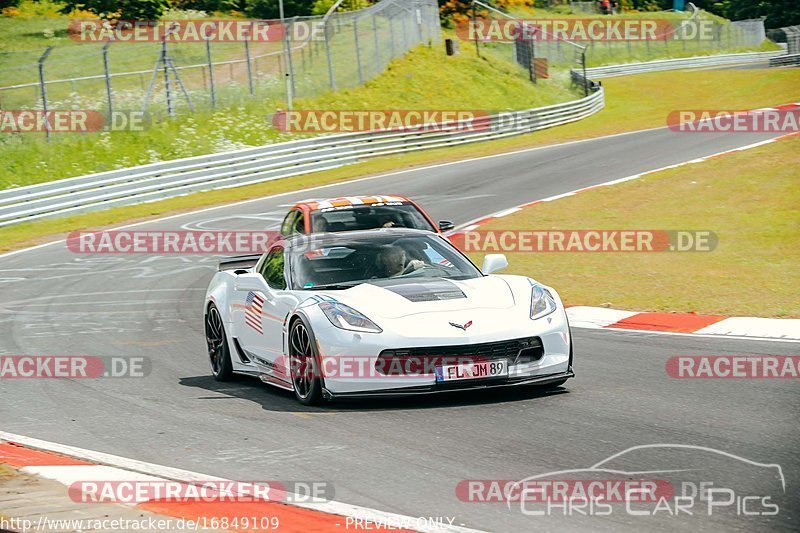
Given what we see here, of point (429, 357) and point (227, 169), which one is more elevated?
point (429, 357)

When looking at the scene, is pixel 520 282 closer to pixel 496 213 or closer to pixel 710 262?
pixel 710 262

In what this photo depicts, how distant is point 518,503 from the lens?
5500 mm

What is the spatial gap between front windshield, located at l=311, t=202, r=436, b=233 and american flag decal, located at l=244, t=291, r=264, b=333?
241 centimetres

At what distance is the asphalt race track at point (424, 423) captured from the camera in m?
5.89

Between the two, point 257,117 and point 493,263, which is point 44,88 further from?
point 493,263

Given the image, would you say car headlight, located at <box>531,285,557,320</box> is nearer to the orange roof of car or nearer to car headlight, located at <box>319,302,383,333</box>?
car headlight, located at <box>319,302,383,333</box>

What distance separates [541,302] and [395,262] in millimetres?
1369

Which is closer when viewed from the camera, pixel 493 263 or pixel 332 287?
pixel 332 287

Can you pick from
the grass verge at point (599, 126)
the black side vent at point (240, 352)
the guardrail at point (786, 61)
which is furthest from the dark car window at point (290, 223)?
the guardrail at point (786, 61)

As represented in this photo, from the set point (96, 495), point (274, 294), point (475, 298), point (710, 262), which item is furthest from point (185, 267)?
point (96, 495)

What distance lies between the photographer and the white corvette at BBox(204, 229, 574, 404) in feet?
26.1

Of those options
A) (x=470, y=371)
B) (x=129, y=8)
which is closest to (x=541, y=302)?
(x=470, y=371)

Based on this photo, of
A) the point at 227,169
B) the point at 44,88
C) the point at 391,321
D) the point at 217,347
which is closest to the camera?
the point at 391,321

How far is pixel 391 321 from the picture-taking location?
8.05m
